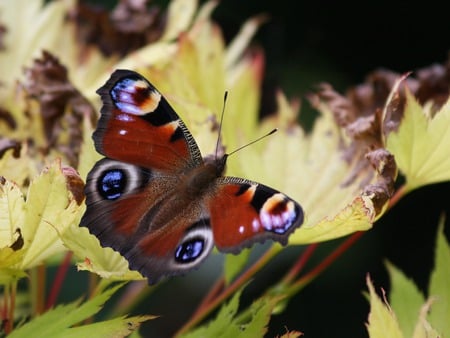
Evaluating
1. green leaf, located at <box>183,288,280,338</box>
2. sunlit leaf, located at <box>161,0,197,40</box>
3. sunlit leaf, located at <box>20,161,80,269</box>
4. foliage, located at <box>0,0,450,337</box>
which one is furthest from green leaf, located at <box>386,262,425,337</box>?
sunlit leaf, located at <box>161,0,197,40</box>

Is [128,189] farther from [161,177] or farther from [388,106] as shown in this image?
[388,106]

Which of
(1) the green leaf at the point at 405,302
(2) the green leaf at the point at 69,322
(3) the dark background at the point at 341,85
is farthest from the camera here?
(3) the dark background at the point at 341,85

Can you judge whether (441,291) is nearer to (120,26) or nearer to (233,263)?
(233,263)

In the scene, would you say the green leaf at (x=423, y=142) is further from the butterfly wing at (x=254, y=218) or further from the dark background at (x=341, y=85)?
the dark background at (x=341, y=85)

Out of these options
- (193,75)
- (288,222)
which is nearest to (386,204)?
(288,222)

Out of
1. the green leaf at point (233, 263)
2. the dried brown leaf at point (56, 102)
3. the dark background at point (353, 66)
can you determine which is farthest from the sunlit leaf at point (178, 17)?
the dark background at point (353, 66)

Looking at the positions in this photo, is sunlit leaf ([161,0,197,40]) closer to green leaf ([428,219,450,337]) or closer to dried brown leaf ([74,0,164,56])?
dried brown leaf ([74,0,164,56])
